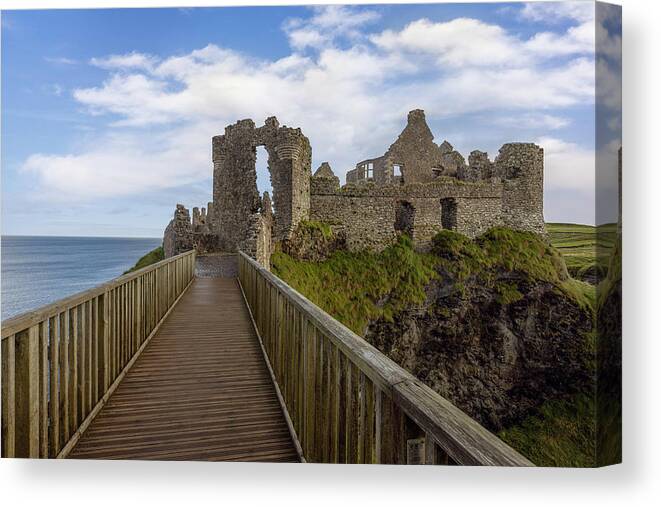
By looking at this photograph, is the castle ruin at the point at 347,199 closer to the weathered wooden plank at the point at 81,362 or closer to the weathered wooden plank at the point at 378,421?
the weathered wooden plank at the point at 81,362

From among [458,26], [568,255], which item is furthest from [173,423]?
[568,255]

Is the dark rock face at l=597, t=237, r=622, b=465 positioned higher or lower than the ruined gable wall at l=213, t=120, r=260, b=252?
lower

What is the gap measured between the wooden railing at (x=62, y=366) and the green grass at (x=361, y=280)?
8.46 metres

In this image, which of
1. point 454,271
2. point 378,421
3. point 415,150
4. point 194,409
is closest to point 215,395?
point 194,409

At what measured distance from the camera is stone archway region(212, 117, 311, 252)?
42.0 feet

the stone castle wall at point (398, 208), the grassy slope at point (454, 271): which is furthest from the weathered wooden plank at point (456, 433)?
the stone castle wall at point (398, 208)

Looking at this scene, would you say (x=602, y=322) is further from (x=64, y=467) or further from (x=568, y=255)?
(x=568, y=255)

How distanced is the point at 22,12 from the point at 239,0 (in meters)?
1.98

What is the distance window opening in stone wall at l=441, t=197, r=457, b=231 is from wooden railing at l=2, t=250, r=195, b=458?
45.6 ft

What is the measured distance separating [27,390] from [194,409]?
1253mm

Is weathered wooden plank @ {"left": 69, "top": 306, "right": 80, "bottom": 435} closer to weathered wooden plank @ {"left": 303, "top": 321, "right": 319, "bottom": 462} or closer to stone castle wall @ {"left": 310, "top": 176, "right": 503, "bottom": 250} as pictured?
weathered wooden plank @ {"left": 303, "top": 321, "right": 319, "bottom": 462}

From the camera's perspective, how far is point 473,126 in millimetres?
11023

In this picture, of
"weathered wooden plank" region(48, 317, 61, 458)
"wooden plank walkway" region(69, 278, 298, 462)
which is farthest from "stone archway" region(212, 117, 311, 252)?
"weathered wooden plank" region(48, 317, 61, 458)

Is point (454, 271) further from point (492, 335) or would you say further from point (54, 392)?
point (54, 392)
